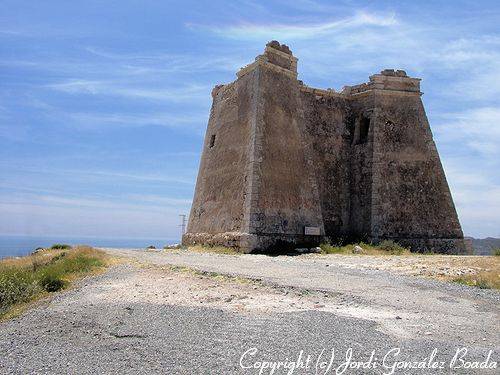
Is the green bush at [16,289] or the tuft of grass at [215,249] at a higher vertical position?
the tuft of grass at [215,249]

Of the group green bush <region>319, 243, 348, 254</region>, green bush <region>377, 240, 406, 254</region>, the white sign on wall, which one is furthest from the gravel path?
the white sign on wall

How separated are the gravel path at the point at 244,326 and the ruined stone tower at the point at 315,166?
828 centimetres

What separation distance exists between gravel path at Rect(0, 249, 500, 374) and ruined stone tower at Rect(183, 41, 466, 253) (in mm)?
8278

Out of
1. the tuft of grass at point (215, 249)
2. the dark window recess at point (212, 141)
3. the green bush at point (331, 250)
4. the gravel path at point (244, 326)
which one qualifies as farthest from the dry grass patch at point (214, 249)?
the gravel path at point (244, 326)

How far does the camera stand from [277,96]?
18.3 meters

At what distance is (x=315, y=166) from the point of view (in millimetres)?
19719

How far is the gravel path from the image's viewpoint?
4453 millimetres

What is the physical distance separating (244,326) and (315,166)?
14858mm

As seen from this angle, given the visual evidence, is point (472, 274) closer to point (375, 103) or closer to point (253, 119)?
point (253, 119)

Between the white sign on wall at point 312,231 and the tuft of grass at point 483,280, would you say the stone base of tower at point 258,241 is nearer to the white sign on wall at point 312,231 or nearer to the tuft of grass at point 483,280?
the white sign on wall at point 312,231

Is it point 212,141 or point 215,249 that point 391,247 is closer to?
point 215,249

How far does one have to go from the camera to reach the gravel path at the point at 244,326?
4.45 meters

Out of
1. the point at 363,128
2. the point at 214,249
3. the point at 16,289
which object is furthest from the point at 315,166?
the point at 16,289

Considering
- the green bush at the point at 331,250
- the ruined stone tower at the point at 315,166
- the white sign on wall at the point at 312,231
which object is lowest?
the green bush at the point at 331,250
